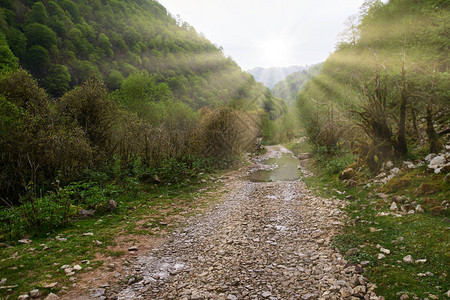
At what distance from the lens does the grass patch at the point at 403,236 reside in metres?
4.07

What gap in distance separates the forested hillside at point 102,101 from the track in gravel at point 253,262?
201 inches

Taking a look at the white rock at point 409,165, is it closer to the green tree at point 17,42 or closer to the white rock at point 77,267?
the white rock at point 77,267

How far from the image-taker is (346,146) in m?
20.3

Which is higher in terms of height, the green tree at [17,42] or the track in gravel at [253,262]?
the green tree at [17,42]

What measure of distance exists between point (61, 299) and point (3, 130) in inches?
364

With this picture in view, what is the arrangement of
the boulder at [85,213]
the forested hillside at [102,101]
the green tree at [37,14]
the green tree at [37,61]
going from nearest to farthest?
the boulder at [85,213], the forested hillside at [102,101], the green tree at [37,61], the green tree at [37,14]

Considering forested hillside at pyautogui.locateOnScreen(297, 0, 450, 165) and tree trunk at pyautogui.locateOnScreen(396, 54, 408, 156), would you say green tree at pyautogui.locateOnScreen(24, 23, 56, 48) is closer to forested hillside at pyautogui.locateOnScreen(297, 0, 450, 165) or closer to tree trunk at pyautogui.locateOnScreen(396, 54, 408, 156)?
forested hillside at pyautogui.locateOnScreen(297, 0, 450, 165)

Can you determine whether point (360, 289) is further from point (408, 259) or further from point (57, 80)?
point (57, 80)

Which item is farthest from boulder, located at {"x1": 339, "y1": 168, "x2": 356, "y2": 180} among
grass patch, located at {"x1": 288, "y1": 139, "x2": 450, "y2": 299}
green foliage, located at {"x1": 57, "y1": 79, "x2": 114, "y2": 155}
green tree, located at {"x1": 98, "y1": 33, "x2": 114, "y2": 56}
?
green tree, located at {"x1": 98, "y1": 33, "x2": 114, "y2": 56}

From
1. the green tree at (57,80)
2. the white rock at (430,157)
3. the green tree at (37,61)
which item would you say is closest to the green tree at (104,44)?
the green tree at (37,61)

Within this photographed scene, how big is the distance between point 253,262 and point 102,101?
14364 millimetres

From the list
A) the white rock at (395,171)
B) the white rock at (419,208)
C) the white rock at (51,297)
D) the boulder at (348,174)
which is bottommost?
the boulder at (348,174)

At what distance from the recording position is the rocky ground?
4492 millimetres

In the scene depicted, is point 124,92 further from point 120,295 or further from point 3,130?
point 120,295
